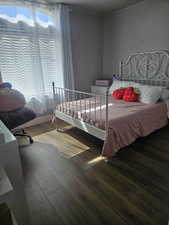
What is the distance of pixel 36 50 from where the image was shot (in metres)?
3.12

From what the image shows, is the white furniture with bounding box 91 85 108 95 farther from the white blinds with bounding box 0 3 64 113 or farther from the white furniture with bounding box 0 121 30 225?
the white furniture with bounding box 0 121 30 225

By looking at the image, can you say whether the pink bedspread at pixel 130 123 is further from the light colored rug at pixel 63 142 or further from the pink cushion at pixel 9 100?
the pink cushion at pixel 9 100

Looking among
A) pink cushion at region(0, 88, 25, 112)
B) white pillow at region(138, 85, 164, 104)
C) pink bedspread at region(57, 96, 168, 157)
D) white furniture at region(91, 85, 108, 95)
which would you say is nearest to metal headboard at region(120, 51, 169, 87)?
white pillow at region(138, 85, 164, 104)

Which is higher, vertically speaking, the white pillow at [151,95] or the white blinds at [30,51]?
the white blinds at [30,51]

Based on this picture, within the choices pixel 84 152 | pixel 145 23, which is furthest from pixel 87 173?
pixel 145 23

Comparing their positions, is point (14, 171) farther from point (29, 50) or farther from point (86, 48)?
point (86, 48)

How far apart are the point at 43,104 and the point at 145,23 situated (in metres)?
2.78

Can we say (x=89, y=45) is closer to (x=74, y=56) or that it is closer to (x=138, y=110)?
(x=74, y=56)

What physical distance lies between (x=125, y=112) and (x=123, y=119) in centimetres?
22

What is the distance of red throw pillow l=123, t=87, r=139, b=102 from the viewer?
9.65 feet

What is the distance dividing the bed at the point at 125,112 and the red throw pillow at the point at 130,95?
0.50 ft

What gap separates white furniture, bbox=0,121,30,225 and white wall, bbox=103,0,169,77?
10.6 ft

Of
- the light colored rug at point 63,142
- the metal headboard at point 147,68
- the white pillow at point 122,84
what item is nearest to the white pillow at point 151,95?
the white pillow at point 122,84

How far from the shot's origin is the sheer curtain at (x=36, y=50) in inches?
111
